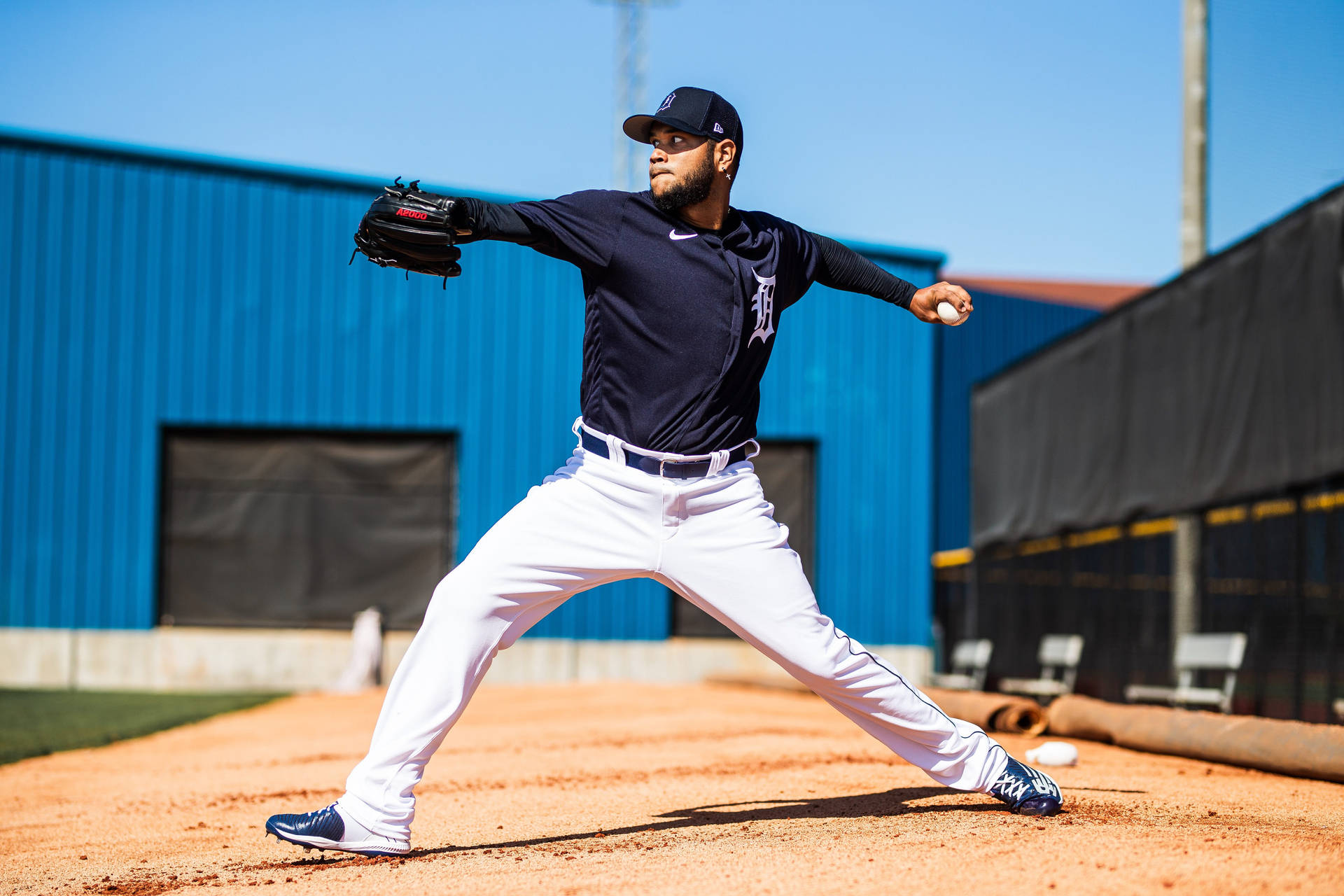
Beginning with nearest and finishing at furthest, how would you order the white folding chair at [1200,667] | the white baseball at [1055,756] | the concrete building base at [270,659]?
the white baseball at [1055,756] → the white folding chair at [1200,667] → the concrete building base at [270,659]

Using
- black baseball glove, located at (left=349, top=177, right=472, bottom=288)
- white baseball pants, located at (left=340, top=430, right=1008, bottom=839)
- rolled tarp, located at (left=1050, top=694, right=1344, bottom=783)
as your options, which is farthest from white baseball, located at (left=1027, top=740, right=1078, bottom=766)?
black baseball glove, located at (left=349, top=177, right=472, bottom=288)

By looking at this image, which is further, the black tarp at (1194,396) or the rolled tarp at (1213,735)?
the black tarp at (1194,396)

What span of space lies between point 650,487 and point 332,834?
136 cm

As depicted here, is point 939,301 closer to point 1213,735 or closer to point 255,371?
point 1213,735

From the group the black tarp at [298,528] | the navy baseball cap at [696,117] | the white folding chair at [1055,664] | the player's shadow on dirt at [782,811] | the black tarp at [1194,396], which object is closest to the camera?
the navy baseball cap at [696,117]

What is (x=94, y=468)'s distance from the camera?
17719 millimetres

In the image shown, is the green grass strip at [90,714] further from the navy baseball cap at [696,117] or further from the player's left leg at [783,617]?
the navy baseball cap at [696,117]

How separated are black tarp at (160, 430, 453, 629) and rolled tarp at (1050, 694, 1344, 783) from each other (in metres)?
11.3

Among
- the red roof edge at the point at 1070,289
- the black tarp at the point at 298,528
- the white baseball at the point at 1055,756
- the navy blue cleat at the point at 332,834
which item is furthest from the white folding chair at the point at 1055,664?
the red roof edge at the point at 1070,289

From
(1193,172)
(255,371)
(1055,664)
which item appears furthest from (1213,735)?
(255,371)

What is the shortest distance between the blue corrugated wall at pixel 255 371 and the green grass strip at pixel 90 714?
2.14m

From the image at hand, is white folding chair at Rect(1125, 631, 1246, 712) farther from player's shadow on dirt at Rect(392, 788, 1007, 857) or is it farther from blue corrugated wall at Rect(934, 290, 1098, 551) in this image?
blue corrugated wall at Rect(934, 290, 1098, 551)

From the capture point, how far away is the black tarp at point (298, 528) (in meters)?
18.0

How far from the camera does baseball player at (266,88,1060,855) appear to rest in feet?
12.7
